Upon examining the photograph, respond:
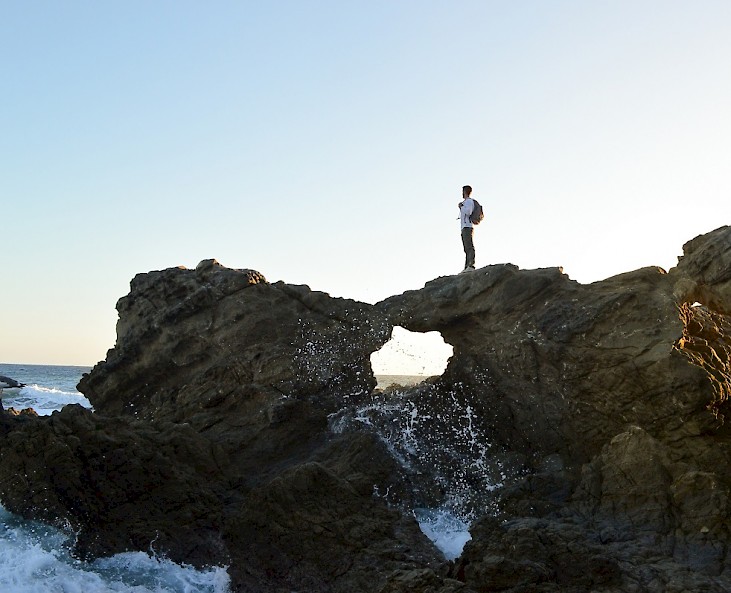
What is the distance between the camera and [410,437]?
43.0ft

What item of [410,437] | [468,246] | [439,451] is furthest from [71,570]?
[468,246]

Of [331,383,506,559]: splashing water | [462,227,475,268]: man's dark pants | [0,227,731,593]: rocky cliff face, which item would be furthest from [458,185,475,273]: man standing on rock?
[331,383,506,559]: splashing water

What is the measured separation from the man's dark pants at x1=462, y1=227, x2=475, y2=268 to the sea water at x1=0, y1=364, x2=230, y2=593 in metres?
8.25

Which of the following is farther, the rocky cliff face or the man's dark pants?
the man's dark pants

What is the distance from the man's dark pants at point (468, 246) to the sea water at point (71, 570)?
8250 millimetres

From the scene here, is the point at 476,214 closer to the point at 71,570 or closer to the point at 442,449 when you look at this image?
the point at 442,449

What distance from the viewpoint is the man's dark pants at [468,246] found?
1539cm

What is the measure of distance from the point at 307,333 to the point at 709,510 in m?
7.62

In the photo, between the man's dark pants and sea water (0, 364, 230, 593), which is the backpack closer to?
the man's dark pants

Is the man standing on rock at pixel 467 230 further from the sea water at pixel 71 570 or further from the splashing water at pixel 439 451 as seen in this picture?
the sea water at pixel 71 570

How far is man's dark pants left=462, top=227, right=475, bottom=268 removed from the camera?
50.5 feet

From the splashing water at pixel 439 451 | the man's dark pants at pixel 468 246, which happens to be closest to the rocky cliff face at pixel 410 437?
the splashing water at pixel 439 451

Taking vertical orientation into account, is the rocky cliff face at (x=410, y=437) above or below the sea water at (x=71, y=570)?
above

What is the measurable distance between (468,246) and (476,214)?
68cm
